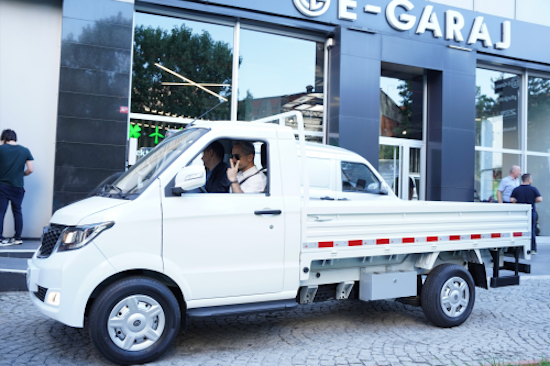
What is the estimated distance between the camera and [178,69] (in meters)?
11.0

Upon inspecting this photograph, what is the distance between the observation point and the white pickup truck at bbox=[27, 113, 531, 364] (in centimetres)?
386

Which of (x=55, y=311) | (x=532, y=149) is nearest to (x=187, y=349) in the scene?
(x=55, y=311)

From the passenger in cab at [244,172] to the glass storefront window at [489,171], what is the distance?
1088cm

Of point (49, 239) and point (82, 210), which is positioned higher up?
point (82, 210)

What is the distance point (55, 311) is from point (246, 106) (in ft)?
27.4

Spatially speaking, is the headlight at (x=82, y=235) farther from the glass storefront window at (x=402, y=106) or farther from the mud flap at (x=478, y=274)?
the glass storefront window at (x=402, y=106)

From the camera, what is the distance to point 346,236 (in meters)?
4.79

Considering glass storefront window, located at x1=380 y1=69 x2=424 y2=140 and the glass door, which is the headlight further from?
glass storefront window, located at x1=380 y1=69 x2=424 y2=140

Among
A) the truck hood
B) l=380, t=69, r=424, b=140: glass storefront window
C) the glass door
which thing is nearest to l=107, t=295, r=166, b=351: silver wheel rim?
the truck hood

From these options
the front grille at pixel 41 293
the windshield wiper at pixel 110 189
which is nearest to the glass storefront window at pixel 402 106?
the windshield wiper at pixel 110 189

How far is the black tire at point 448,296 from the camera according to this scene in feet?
17.5

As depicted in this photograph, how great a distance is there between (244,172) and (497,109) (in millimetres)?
12646

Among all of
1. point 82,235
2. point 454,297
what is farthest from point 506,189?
point 82,235

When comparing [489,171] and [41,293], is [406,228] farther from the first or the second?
[489,171]
